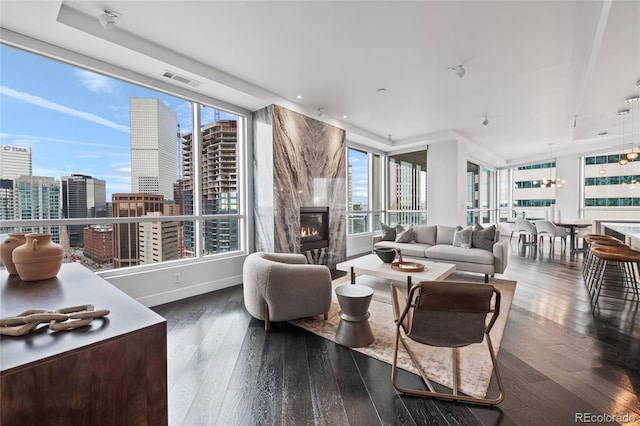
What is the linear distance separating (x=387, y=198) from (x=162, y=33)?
6.47 m

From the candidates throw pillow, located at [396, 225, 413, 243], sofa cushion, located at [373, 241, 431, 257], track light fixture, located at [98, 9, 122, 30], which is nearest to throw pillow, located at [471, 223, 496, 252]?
sofa cushion, located at [373, 241, 431, 257]

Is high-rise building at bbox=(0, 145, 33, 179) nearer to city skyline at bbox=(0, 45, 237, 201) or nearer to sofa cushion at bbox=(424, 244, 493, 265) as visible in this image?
city skyline at bbox=(0, 45, 237, 201)

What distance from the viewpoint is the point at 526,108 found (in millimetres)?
5031

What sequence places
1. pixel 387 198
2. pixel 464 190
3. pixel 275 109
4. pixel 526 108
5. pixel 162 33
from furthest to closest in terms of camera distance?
pixel 387 198, pixel 464 190, pixel 526 108, pixel 275 109, pixel 162 33

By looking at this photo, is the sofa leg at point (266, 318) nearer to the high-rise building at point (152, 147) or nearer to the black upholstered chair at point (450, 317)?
the black upholstered chair at point (450, 317)

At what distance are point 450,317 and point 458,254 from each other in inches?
124

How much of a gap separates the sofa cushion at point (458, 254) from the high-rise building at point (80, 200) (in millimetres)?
4814

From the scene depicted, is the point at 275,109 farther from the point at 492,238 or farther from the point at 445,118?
the point at 492,238

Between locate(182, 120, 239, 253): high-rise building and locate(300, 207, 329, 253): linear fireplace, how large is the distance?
1.16 meters

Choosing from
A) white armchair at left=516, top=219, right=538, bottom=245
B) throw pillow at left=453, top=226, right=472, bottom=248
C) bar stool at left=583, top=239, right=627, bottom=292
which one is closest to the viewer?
bar stool at left=583, top=239, right=627, bottom=292

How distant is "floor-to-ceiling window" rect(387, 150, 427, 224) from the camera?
7.71 meters

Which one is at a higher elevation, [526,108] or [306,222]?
[526,108]

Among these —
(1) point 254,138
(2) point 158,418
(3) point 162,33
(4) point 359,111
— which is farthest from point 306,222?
(2) point 158,418

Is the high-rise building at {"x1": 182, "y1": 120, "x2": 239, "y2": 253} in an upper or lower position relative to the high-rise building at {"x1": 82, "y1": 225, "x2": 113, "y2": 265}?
upper
